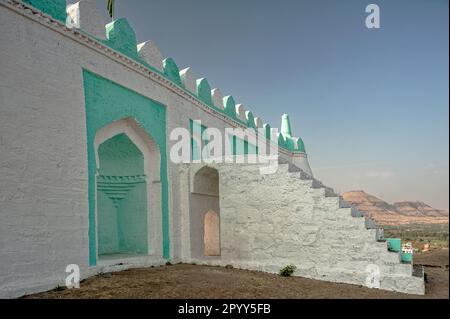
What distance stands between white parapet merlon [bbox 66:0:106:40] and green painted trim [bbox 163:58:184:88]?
2.55 meters

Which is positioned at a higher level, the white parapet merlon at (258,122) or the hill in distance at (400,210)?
the white parapet merlon at (258,122)

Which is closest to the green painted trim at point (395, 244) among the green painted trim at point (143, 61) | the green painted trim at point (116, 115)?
the green painted trim at point (116, 115)

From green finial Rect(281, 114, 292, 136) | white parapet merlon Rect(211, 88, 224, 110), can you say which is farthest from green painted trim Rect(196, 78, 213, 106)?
green finial Rect(281, 114, 292, 136)

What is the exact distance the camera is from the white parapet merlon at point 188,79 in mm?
11578

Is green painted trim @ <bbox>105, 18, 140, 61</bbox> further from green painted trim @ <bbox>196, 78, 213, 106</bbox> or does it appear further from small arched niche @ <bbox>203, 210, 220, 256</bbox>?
small arched niche @ <bbox>203, 210, 220, 256</bbox>

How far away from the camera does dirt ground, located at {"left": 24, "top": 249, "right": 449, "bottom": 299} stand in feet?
20.6

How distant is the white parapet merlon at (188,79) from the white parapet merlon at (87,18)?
3592 mm

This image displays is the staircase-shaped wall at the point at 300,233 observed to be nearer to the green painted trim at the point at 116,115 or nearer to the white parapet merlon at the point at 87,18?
the green painted trim at the point at 116,115

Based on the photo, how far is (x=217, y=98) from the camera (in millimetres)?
13781

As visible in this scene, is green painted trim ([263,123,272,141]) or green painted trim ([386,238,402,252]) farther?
green painted trim ([263,123,272,141])

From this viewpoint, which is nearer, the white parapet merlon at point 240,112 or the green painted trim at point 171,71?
the green painted trim at point 171,71

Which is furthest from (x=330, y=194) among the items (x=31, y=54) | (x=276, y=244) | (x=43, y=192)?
(x=31, y=54)

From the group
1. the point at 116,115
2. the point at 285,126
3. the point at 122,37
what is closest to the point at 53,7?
the point at 122,37

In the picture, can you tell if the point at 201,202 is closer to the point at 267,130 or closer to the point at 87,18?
the point at 87,18
